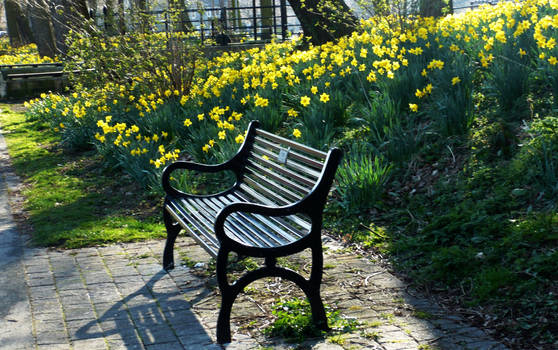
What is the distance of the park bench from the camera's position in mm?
3418

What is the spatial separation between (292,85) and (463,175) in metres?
3.05

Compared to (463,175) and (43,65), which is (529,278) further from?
(43,65)

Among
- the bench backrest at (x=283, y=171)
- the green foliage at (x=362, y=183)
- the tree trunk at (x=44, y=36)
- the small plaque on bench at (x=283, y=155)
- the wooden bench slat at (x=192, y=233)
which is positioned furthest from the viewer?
the tree trunk at (x=44, y=36)

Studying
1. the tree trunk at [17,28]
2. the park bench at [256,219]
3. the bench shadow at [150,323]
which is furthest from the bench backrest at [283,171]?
the tree trunk at [17,28]

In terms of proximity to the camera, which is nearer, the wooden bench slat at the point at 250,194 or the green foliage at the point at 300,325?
the green foliage at the point at 300,325

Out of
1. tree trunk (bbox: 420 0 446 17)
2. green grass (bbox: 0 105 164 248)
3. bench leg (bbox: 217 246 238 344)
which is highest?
tree trunk (bbox: 420 0 446 17)

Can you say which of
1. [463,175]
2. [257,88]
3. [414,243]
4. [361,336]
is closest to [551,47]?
[463,175]

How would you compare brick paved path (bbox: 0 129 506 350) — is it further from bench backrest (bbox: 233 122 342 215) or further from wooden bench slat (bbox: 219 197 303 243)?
bench backrest (bbox: 233 122 342 215)

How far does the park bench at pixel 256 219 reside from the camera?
11.2 ft

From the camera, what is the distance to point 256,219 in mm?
4312

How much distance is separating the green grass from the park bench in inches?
41.5

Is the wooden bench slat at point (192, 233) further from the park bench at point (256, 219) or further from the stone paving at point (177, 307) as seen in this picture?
the stone paving at point (177, 307)

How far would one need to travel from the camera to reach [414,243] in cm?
462

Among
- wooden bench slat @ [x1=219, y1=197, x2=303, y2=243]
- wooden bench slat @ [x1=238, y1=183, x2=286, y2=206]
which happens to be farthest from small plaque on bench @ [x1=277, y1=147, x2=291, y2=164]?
wooden bench slat @ [x1=219, y1=197, x2=303, y2=243]
